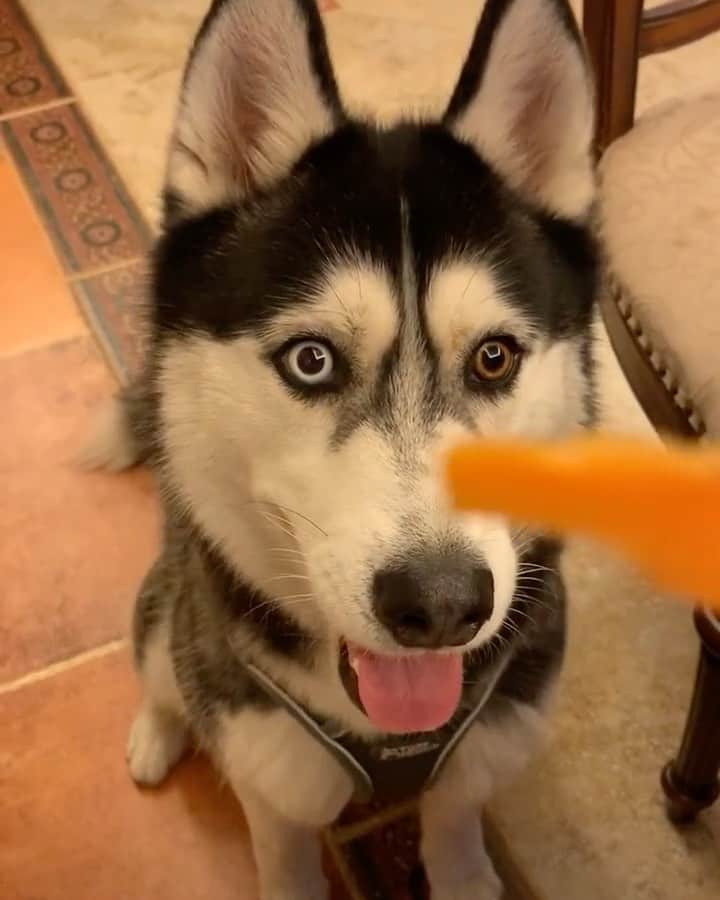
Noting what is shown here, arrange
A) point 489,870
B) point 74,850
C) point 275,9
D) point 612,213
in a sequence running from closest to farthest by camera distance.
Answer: point 275,9
point 612,213
point 489,870
point 74,850

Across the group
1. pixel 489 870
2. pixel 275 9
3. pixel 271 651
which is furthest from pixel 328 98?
pixel 489 870

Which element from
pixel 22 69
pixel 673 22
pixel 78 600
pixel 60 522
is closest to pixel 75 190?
pixel 22 69

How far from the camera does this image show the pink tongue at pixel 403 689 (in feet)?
3.43

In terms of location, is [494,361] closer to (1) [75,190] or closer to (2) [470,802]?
(2) [470,802]

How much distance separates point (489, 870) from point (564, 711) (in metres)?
0.30

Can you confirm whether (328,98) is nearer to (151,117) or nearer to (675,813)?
(675,813)

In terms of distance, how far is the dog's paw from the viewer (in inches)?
63.3

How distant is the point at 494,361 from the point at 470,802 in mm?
636

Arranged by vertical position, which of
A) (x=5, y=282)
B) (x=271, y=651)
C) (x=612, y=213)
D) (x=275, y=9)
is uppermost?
(x=275, y=9)

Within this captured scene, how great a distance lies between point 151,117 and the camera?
276 cm

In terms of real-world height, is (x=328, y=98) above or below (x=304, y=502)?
above

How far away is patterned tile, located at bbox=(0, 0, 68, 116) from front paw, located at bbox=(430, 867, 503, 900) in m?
2.34

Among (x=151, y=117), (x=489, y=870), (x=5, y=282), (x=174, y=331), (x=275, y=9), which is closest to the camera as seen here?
(x=275, y=9)

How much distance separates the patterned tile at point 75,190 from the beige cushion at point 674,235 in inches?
53.9
